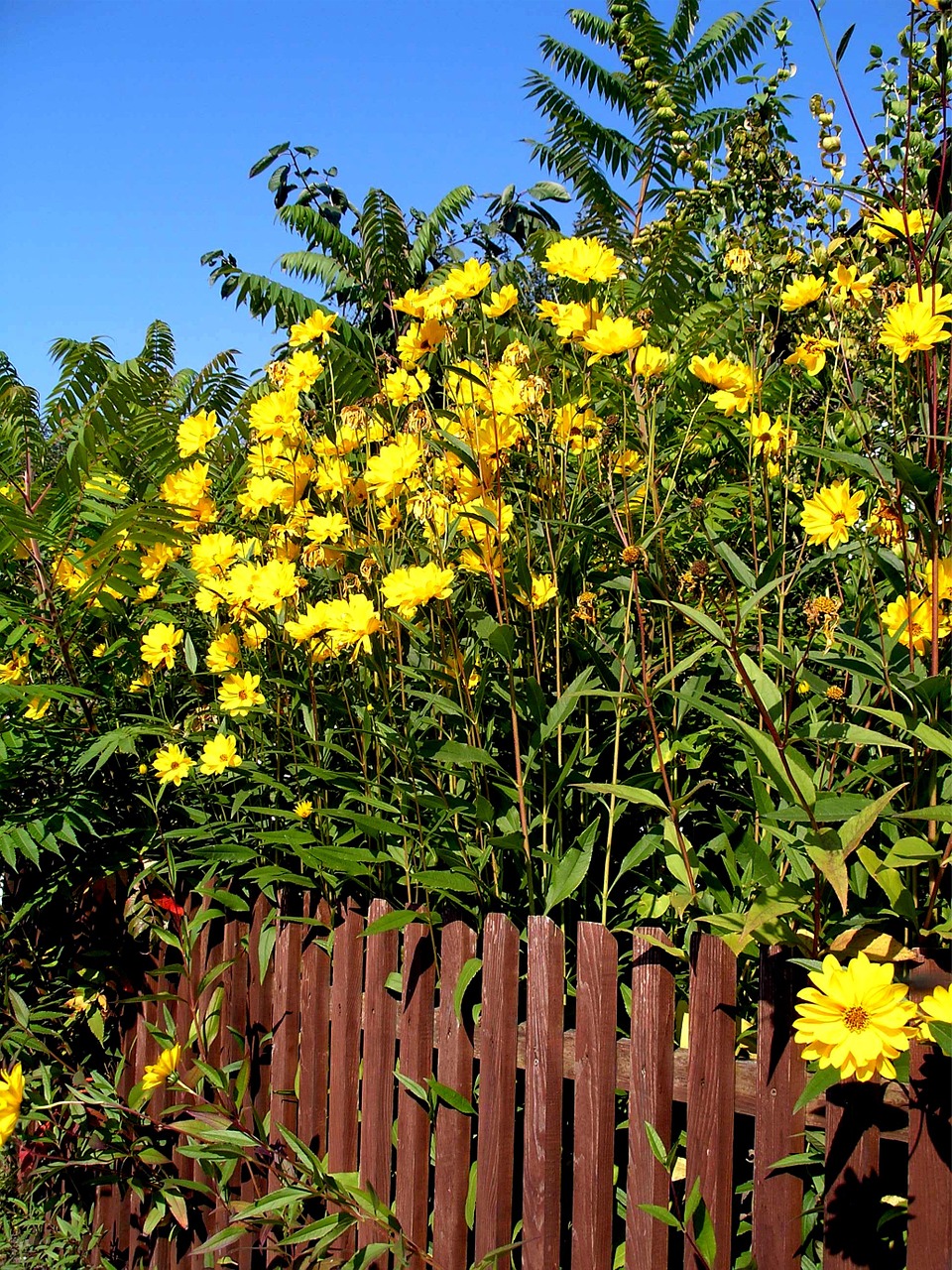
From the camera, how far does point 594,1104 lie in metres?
1.58

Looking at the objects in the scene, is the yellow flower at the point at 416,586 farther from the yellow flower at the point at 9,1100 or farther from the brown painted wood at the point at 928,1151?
the yellow flower at the point at 9,1100

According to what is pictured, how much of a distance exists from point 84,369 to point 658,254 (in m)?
2.01

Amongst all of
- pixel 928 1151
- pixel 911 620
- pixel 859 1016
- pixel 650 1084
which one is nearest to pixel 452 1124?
pixel 650 1084

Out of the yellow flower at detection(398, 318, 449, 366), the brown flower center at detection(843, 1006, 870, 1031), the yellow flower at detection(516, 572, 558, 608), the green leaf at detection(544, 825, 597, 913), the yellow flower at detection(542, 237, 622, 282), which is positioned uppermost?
the yellow flower at detection(542, 237, 622, 282)

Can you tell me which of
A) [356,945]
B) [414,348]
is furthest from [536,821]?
[414,348]

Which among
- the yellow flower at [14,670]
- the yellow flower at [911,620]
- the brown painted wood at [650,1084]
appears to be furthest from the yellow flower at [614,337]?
the yellow flower at [14,670]

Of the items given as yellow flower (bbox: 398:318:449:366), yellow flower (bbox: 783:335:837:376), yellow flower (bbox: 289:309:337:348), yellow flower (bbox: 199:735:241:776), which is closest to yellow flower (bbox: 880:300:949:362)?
yellow flower (bbox: 783:335:837:376)

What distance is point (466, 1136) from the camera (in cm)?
181

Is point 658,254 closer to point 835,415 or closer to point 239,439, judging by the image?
point 835,415

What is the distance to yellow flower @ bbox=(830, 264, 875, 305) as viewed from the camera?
5.84 ft

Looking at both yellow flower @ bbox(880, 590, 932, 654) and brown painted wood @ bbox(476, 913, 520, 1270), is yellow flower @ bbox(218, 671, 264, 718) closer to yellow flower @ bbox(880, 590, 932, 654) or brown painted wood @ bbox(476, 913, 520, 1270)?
brown painted wood @ bbox(476, 913, 520, 1270)

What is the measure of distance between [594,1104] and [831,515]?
95 cm

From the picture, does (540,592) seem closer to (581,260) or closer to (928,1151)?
(581,260)

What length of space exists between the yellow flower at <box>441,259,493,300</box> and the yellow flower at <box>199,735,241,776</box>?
961mm
